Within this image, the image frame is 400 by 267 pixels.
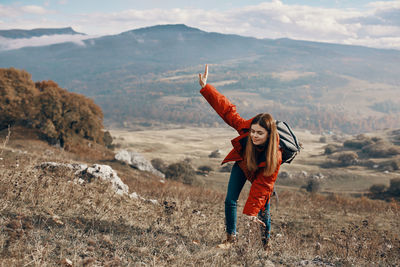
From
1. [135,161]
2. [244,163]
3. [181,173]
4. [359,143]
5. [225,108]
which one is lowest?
[359,143]

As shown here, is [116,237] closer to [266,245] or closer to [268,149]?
[266,245]

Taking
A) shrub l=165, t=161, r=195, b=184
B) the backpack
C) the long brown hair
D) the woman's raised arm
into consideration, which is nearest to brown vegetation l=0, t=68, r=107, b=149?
shrub l=165, t=161, r=195, b=184

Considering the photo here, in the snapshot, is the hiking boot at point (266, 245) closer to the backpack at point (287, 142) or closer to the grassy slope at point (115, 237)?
the grassy slope at point (115, 237)

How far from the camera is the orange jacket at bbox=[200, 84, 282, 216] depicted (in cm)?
392

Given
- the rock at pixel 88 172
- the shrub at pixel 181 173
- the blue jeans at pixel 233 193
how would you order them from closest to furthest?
the blue jeans at pixel 233 193, the rock at pixel 88 172, the shrub at pixel 181 173

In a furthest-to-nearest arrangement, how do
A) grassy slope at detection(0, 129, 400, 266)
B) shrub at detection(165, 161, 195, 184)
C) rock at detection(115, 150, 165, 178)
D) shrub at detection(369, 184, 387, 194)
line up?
shrub at detection(369, 184, 387, 194) → rock at detection(115, 150, 165, 178) → shrub at detection(165, 161, 195, 184) → grassy slope at detection(0, 129, 400, 266)

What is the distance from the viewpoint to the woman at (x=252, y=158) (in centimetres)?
390

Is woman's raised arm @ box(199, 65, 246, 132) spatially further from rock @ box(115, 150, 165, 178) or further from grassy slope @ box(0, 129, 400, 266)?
rock @ box(115, 150, 165, 178)

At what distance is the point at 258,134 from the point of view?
396 cm

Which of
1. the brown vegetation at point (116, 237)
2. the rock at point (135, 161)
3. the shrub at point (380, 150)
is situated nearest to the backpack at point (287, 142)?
the brown vegetation at point (116, 237)

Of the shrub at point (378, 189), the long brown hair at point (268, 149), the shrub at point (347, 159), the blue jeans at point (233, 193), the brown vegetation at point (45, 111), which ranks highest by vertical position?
the long brown hair at point (268, 149)

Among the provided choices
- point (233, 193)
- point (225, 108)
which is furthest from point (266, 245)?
point (225, 108)

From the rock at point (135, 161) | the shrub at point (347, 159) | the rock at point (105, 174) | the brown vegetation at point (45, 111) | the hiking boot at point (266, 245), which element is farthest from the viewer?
the shrub at point (347, 159)

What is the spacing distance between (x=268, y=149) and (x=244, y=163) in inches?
17.1
